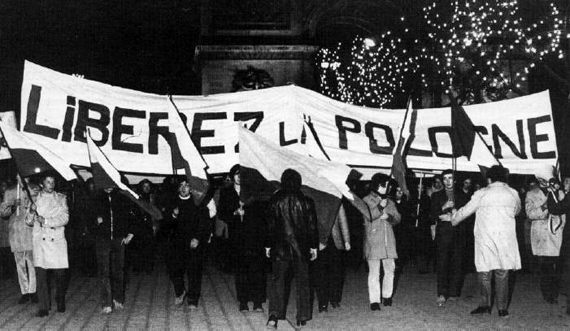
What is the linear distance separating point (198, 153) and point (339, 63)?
31.1m

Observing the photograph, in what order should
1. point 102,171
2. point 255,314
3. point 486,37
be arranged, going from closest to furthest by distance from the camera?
point 102,171 < point 255,314 < point 486,37

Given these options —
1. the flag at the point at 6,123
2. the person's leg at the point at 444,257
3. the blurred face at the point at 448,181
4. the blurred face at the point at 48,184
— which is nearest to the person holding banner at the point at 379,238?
the person's leg at the point at 444,257

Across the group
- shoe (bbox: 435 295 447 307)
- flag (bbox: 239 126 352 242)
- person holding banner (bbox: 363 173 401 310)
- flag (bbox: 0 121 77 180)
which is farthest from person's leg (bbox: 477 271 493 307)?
flag (bbox: 0 121 77 180)

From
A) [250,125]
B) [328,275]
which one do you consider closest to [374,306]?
[328,275]

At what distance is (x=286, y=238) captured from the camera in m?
11.4

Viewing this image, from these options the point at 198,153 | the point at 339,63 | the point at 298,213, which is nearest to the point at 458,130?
the point at 298,213

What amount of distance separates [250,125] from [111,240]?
252cm

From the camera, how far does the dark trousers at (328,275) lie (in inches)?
508

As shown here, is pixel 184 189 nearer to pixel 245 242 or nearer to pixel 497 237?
pixel 245 242

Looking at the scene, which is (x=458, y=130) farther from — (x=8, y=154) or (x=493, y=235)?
(x=8, y=154)

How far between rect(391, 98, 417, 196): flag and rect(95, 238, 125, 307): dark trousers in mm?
3901

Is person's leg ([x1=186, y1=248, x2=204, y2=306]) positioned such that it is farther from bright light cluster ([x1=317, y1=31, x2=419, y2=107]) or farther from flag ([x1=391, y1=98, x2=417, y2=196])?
bright light cluster ([x1=317, y1=31, x2=419, y2=107])

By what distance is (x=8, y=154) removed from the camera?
1220cm

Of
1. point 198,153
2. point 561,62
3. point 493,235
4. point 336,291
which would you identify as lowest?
point 336,291
